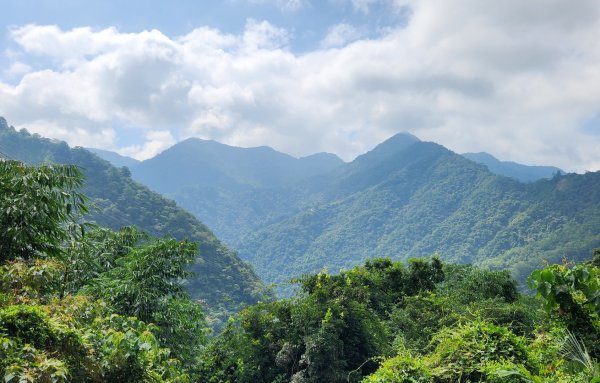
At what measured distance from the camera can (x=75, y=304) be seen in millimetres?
5816

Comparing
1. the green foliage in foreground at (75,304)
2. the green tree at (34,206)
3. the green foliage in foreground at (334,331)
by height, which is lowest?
the green foliage in foreground at (334,331)

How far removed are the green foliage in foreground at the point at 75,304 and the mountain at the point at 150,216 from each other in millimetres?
68558

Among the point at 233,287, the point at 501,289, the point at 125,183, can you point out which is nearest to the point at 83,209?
the point at 501,289

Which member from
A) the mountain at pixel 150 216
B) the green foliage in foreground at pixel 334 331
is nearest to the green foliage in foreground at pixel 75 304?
the green foliage in foreground at pixel 334 331

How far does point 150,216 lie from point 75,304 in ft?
345

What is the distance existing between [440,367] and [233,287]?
88952mm

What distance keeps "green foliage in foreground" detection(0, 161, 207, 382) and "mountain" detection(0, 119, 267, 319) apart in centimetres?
6856

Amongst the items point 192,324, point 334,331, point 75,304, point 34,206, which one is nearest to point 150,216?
point 192,324

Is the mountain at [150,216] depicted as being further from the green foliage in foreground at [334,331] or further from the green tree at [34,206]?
the green tree at [34,206]

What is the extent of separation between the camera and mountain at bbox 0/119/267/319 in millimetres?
91250

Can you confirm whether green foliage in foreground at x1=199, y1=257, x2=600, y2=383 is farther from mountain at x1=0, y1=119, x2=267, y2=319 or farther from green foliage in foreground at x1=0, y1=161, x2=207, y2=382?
mountain at x1=0, y1=119, x2=267, y2=319

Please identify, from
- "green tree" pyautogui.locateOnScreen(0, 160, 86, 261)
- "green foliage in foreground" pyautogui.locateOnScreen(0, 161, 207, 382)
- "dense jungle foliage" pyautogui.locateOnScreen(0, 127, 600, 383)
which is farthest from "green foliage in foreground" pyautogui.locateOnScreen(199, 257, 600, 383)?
"green tree" pyautogui.locateOnScreen(0, 160, 86, 261)

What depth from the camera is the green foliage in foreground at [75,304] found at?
436cm

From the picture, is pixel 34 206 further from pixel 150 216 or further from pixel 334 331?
pixel 150 216
